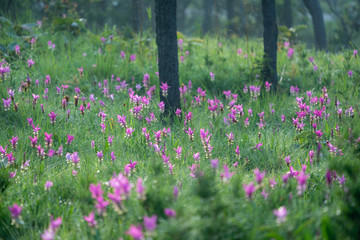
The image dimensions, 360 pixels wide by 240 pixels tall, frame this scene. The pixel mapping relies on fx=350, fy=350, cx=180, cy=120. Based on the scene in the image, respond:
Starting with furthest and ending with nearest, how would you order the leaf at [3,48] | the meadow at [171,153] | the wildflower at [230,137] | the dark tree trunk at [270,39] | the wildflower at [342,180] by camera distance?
the leaf at [3,48]
the dark tree trunk at [270,39]
the wildflower at [230,137]
the wildflower at [342,180]
the meadow at [171,153]

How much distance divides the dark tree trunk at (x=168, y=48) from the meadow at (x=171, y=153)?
0.18 meters

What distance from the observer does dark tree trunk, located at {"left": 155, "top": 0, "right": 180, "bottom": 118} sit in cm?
443

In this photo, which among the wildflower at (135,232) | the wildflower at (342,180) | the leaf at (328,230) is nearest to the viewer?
the wildflower at (135,232)

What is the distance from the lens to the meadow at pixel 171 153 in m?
1.98

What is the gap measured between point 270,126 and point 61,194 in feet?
9.38

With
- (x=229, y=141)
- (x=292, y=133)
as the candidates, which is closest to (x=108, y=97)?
(x=229, y=141)

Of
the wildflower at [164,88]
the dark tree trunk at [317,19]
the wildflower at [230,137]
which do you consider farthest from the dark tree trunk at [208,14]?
the wildflower at [230,137]

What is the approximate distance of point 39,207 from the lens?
251 centimetres

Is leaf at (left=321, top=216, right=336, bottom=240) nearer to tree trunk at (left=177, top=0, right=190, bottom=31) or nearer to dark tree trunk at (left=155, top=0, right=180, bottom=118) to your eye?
dark tree trunk at (left=155, top=0, right=180, bottom=118)

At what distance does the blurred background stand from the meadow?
37.9 inches

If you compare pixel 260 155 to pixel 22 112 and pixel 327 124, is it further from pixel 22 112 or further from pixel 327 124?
pixel 22 112

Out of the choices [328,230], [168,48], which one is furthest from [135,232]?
[168,48]

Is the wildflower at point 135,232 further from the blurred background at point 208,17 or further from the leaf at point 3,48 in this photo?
the leaf at point 3,48

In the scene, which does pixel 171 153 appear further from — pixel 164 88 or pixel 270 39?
pixel 270 39
